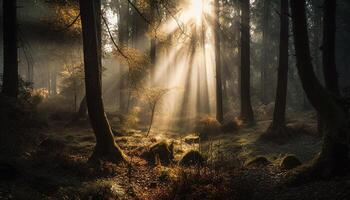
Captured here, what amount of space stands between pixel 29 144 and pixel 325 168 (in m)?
10.3

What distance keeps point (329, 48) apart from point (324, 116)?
4968mm

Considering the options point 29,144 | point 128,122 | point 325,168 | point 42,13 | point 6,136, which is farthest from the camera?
point 42,13

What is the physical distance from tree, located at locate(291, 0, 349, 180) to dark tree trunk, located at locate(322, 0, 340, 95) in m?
3.80

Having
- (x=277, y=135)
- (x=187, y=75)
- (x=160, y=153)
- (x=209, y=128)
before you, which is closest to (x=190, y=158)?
(x=160, y=153)

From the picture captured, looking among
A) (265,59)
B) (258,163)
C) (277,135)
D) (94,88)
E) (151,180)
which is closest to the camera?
(151,180)

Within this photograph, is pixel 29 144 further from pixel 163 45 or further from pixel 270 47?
pixel 270 47

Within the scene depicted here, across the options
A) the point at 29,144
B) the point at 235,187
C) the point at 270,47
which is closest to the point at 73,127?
the point at 29,144

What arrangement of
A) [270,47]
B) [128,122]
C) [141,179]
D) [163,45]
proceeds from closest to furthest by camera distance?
[141,179]
[163,45]
[128,122]
[270,47]

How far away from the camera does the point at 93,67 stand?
1143 centimetres

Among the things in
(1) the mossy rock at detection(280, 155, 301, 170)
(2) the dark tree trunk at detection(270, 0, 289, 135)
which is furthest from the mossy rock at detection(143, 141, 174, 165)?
(2) the dark tree trunk at detection(270, 0, 289, 135)

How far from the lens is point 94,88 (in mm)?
11516

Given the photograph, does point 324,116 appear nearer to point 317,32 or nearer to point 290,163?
point 290,163

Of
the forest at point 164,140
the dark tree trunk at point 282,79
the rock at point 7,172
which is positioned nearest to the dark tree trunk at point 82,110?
the forest at point 164,140

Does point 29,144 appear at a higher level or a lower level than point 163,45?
lower
